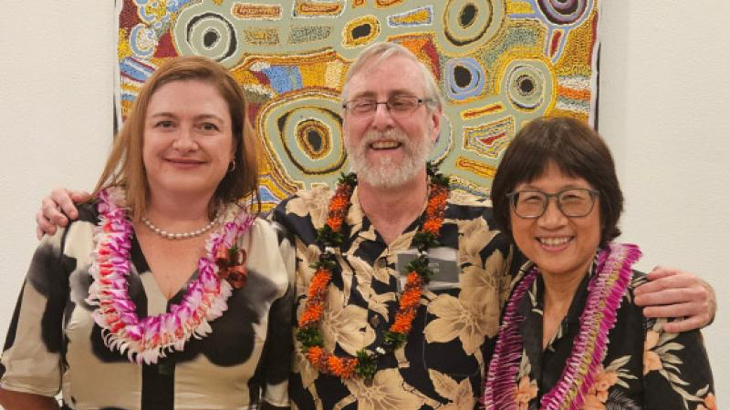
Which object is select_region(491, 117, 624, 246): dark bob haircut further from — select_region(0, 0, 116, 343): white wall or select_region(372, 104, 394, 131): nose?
select_region(0, 0, 116, 343): white wall

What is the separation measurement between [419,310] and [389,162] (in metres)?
0.39

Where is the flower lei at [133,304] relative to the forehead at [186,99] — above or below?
below

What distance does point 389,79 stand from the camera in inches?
76.4

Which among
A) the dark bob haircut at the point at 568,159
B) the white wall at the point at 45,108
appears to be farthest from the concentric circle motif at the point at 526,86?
the white wall at the point at 45,108

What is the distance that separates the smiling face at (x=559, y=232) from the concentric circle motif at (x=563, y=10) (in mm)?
1116

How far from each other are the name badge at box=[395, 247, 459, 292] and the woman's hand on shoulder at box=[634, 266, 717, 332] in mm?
500

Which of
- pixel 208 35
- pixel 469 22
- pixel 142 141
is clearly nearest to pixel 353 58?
pixel 469 22

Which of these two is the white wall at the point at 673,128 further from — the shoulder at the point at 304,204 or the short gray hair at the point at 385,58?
the shoulder at the point at 304,204

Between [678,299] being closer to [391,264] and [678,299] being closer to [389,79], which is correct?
[391,264]

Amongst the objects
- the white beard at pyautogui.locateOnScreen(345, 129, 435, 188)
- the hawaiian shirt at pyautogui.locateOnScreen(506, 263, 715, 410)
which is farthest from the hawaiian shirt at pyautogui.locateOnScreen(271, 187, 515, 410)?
the hawaiian shirt at pyautogui.locateOnScreen(506, 263, 715, 410)

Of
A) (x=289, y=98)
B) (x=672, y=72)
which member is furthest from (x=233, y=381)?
(x=672, y=72)

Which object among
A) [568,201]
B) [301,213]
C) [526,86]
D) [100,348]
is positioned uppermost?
[526,86]

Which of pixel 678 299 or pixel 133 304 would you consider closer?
pixel 678 299

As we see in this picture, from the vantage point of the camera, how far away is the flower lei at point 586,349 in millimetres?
1415
